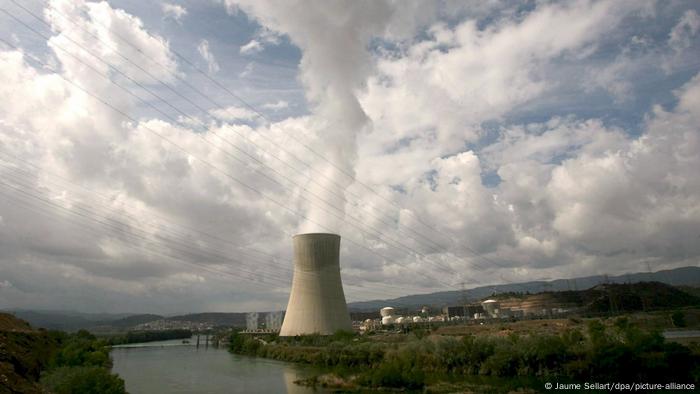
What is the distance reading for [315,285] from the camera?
32.6 metres

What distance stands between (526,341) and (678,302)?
53092mm

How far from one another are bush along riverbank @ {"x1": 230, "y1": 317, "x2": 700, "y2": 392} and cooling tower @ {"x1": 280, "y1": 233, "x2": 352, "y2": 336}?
6.40 metres

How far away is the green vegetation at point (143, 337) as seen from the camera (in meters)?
89.8

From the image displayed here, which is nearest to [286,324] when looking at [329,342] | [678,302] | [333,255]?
[329,342]

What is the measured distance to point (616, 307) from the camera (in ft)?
189

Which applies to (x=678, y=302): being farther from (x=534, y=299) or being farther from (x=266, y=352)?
(x=266, y=352)

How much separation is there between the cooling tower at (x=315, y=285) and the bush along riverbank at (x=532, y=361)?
640 centimetres

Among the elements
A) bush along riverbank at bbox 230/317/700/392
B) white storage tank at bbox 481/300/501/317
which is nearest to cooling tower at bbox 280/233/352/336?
bush along riverbank at bbox 230/317/700/392

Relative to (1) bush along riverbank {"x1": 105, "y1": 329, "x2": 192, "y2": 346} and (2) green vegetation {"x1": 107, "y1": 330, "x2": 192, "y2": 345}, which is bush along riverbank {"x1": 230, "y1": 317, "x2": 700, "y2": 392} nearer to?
(1) bush along riverbank {"x1": 105, "y1": 329, "x2": 192, "y2": 346}

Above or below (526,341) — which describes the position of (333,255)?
above

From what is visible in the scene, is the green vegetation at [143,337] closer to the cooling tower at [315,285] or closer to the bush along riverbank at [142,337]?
the bush along riverbank at [142,337]

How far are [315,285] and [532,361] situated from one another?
1577cm

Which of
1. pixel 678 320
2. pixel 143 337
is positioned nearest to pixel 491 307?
pixel 678 320

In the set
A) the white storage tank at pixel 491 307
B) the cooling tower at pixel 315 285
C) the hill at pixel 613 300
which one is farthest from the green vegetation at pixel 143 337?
the hill at pixel 613 300
